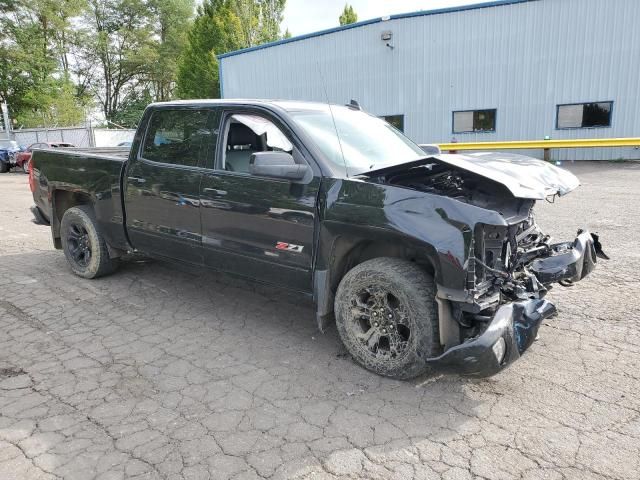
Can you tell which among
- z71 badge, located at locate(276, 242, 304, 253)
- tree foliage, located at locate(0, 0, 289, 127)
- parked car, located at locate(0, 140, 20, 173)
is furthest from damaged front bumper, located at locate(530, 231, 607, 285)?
tree foliage, located at locate(0, 0, 289, 127)

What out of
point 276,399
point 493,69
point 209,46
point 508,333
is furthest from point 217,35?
point 508,333

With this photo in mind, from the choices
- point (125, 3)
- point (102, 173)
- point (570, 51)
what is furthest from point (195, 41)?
point (102, 173)

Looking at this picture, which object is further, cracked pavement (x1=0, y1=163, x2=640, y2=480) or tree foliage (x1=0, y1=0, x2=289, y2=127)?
tree foliage (x1=0, y1=0, x2=289, y2=127)

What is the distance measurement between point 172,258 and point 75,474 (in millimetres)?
2405

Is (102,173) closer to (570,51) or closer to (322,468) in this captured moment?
(322,468)

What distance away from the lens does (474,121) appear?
20938 millimetres

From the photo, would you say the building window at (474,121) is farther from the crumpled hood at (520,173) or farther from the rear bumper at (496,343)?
the rear bumper at (496,343)

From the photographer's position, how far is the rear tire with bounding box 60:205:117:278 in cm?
543

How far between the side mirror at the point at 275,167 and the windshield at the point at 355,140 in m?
0.27

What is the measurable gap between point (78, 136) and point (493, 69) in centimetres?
2120

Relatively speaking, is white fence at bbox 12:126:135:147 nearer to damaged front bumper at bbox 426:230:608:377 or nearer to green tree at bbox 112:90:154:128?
green tree at bbox 112:90:154:128

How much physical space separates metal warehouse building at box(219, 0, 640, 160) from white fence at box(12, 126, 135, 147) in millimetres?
11000

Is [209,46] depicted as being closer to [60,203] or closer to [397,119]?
[397,119]

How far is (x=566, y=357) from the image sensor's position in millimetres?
3604
